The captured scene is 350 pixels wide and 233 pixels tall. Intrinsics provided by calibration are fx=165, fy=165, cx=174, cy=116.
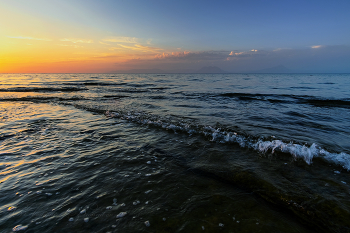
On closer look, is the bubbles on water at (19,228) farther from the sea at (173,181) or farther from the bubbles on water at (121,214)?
the bubbles on water at (121,214)

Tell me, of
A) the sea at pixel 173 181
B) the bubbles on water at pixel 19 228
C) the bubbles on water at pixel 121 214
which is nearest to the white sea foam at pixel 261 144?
the sea at pixel 173 181

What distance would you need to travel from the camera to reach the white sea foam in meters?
5.64

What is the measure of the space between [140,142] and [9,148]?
16.3 ft

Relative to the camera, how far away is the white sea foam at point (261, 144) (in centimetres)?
564

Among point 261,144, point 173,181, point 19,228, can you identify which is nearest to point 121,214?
point 173,181

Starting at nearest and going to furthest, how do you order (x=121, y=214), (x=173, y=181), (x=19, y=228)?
(x=19, y=228)
(x=121, y=214)
(x=173, y=181)

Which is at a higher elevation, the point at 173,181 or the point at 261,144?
the point at 261,144

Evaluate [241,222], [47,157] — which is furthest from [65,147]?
[241,222]

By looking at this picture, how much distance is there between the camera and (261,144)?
6660 mm

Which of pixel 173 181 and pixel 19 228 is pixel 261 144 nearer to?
pixel 173 181

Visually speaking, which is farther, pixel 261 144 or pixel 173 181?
pixel 261 144

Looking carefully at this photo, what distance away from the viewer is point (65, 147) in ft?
21.4

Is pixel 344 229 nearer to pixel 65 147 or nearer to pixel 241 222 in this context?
pixel 241 222

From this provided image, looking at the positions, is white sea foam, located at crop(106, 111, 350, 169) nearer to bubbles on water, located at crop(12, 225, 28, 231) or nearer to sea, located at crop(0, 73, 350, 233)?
sea, located at crop(0, 73, 350, 233)
